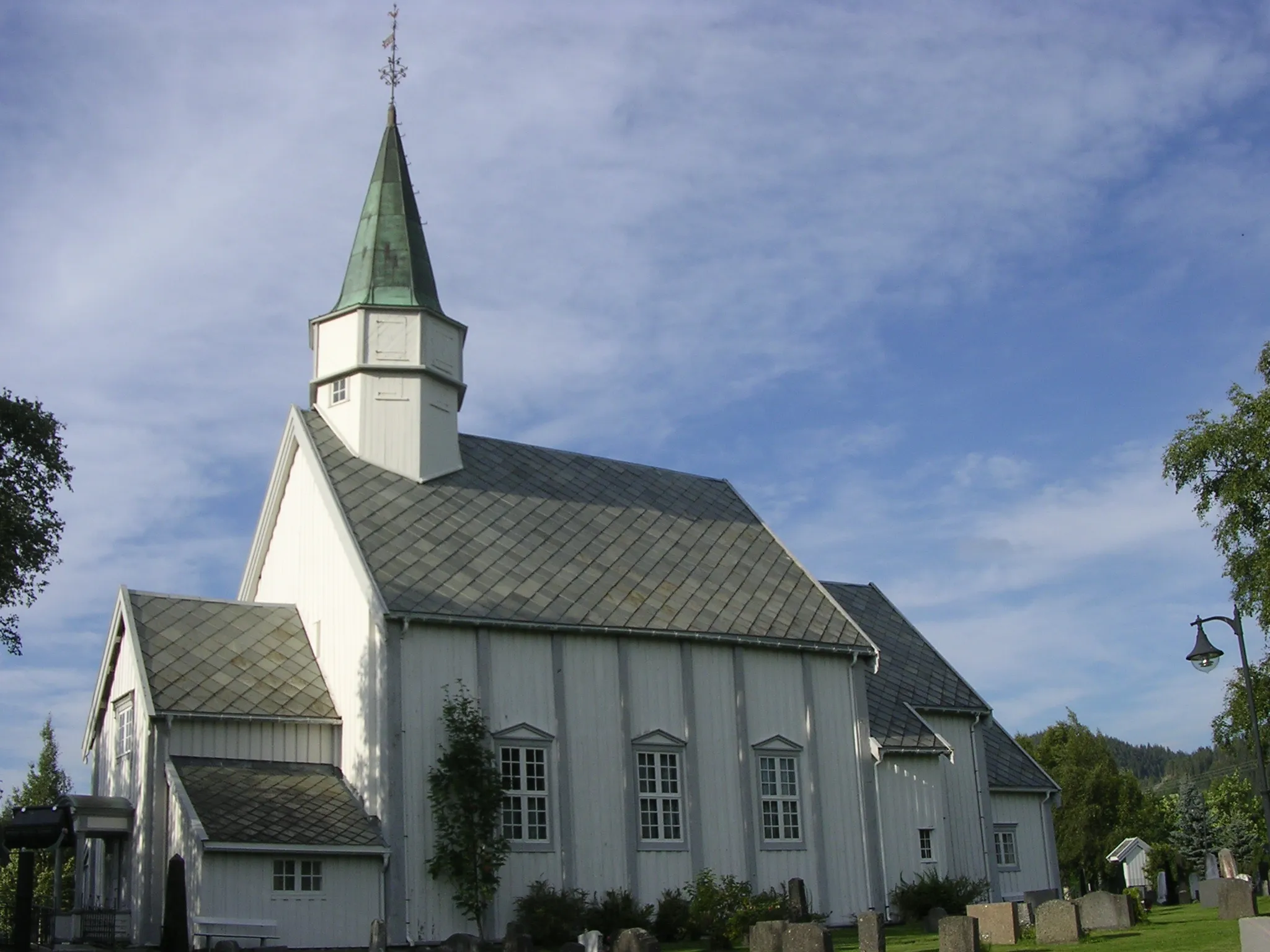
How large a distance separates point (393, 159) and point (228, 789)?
15.7 metres

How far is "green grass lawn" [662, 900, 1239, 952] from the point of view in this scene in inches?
727

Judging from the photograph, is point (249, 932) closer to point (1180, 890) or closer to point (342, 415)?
point (342, 415)

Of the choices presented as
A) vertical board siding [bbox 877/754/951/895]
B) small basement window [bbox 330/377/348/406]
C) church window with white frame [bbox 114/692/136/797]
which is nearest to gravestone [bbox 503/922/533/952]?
church window with white frame [bbox 114/692/136/797]

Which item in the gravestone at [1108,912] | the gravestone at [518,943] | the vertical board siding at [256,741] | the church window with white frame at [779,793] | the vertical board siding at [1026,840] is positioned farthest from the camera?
the vertical board siding at [1026,840]

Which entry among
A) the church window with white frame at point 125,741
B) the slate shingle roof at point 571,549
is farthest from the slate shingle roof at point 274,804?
the slate shingle roof at point 571,549

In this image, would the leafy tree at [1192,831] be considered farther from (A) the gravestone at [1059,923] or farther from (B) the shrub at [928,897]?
(A) the gravestone at [1059,923]

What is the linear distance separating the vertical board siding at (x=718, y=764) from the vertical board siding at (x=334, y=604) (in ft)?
22.2

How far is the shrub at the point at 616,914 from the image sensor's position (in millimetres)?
24891

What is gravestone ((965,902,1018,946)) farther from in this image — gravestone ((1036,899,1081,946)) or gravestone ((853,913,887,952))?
gravestone ((853,913,887,952))

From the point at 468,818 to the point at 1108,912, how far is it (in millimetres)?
10935

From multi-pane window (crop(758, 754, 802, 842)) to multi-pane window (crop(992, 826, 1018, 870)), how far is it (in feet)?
23.8

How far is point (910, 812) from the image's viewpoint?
30.6 metres

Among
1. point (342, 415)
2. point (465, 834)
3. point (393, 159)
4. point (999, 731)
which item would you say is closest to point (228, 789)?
point (465, 834)

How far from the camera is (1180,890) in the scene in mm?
41344
